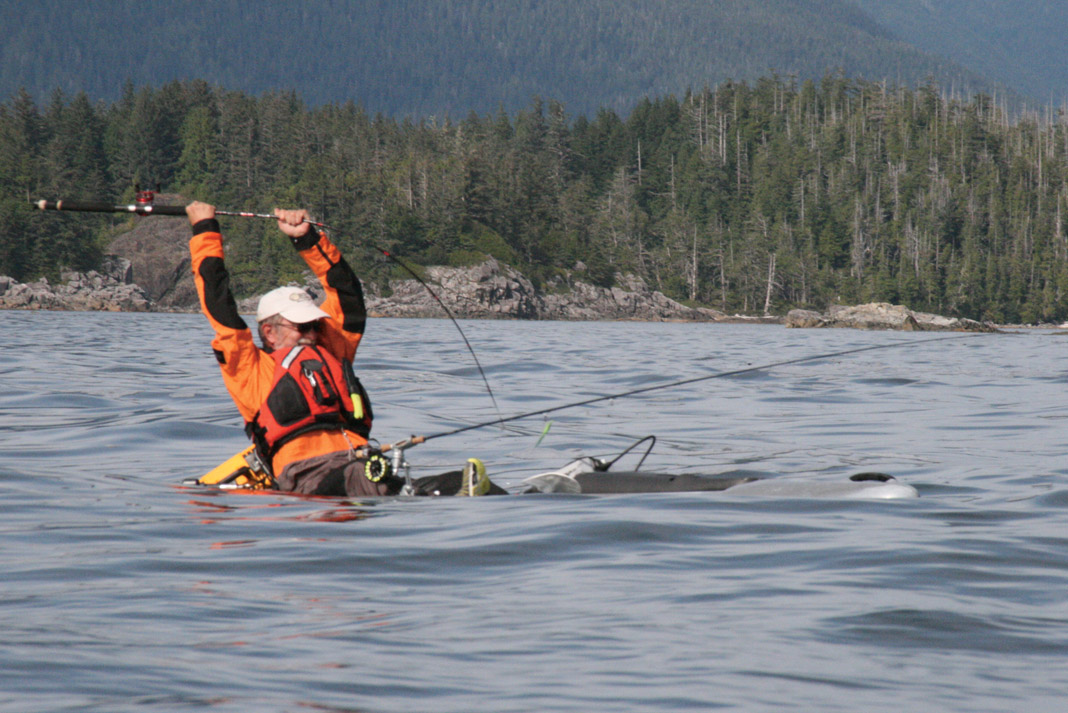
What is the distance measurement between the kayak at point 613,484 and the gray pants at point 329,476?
1.11 feet

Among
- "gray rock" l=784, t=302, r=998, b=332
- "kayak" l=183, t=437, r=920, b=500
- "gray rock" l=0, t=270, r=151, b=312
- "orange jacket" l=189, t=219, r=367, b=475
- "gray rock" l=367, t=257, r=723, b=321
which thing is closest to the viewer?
"orange jacket" l=189, t=219, r=367, b=475

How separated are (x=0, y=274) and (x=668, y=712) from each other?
108m

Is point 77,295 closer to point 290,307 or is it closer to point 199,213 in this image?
point 199,213

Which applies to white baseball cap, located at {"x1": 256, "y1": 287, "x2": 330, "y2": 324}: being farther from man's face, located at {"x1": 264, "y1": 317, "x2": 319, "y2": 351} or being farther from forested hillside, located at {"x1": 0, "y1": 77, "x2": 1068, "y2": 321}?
forested hillside, located at {"x1": 0, "y1": 77, "x2": 1068, "y2": 321}

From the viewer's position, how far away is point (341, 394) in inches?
314

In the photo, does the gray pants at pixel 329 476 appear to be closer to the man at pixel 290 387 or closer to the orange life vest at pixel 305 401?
the man at pixel 290 387

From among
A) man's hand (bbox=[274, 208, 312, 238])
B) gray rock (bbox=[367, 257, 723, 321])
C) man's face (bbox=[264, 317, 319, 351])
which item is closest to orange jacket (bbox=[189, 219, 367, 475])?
man's face (bbox=[264, 317, 319, 351])

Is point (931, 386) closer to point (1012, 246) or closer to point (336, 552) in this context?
point (336, 552)

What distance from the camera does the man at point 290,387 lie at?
Result: 25.5 ft

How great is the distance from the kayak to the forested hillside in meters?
92.4

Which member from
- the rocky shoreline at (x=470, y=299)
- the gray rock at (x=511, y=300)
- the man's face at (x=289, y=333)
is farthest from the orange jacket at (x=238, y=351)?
the gray rock at (x=511, y=300)

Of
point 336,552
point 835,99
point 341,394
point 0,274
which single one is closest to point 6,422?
point 341,394

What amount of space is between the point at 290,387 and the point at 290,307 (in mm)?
691

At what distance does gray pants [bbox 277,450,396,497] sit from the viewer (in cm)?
786
